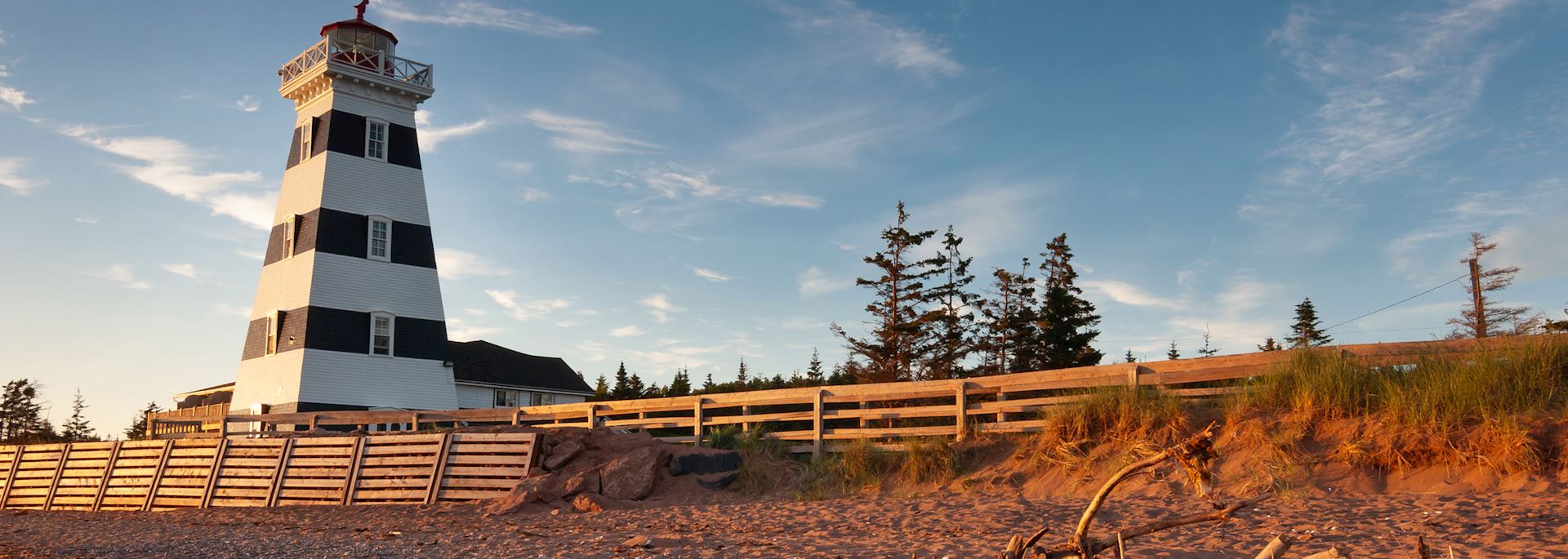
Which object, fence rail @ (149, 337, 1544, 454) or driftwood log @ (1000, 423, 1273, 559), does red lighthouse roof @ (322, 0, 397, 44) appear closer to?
fence rail @ (149, 337, 1544, 454)

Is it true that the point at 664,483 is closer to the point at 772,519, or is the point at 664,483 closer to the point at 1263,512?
the point at 772,519

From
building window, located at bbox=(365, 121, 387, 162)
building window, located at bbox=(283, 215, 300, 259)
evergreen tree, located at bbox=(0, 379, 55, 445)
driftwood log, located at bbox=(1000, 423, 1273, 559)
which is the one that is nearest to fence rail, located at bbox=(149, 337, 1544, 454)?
building window, located at bbox=(283, 215, 300, 259)

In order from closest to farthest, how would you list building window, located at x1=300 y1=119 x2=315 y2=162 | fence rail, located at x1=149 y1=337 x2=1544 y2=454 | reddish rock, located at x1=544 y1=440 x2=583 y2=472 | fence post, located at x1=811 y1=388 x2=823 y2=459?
1. fence rail, located at x1=149 y1=337 x2=1544 y2=454
2. reddish rock, located at x1=544 y1=440 x2=583 y2=472
3. fence post, located at x1=811 y1=388 x2=823 y2=459
4. building window, located at x1=300 y1=119 x2=315 y2=162

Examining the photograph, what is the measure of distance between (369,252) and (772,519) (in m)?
19.8

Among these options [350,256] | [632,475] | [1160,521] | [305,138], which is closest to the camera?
[1160,521]

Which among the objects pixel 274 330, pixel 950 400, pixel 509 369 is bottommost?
pixel 950 400

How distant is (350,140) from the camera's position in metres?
29.1

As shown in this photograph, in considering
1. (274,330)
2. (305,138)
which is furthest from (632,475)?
(305,138)

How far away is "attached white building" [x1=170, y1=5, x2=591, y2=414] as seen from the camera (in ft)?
91.4

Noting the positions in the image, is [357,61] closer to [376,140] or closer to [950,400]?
[376,140]

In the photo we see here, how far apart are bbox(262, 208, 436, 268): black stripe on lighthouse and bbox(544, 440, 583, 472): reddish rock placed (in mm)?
14377

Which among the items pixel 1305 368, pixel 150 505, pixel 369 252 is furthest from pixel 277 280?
pixel 1305 368

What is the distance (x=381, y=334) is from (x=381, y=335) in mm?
31

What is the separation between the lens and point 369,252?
2889 cm
